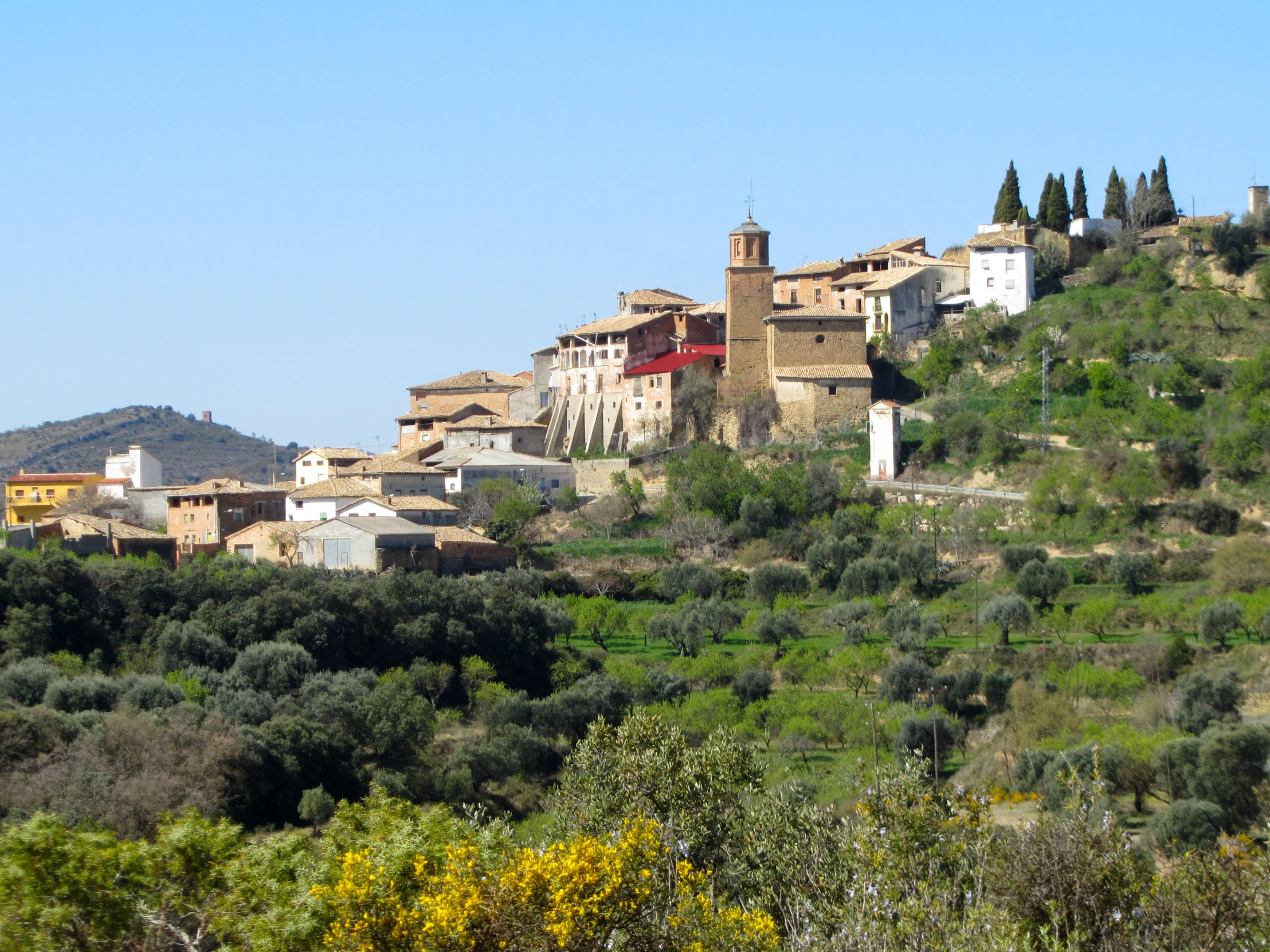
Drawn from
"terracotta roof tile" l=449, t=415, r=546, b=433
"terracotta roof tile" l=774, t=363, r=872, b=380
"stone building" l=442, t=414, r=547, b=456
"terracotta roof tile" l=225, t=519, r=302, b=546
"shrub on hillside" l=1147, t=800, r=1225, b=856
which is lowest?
"shrub on hillside" l=1147, t=800, r=1225, b=856

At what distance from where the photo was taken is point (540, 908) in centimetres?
1031

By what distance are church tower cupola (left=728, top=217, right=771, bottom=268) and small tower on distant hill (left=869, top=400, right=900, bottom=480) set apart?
7.71 metres

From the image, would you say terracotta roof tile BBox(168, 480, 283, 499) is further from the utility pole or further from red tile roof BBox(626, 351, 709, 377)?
the utility pole

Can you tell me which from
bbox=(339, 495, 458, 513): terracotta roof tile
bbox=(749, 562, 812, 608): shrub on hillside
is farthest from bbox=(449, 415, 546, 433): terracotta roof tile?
bbox=(749, 562, 812, 608): shrub on hillside

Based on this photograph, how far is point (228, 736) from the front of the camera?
88.9ft

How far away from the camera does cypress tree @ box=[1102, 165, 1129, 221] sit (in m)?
54.8

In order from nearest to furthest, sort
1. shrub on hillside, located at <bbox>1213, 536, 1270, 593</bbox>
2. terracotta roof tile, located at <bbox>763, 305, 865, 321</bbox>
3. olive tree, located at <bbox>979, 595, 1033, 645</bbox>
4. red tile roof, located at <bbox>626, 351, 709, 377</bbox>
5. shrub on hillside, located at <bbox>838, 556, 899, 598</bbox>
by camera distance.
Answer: shrub on hillside, located at <bbox>1213, 536, 1270, 593</bbox>, olive tree, located at <bbox>979, 595, 1033, 645</bbox>, shrub on hillside, located at <bbox>838, 556, 899, 598</bbox>, terracotta roof tile, located at <bbox>763, 305, 865, 321</bbox>, red tile roof, located at <bbox>626, 351, 709, 377</bbox>

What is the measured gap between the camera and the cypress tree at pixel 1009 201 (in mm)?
55125

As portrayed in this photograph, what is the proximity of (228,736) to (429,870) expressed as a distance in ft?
51.3

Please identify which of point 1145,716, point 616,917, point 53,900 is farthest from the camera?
point 1145,716

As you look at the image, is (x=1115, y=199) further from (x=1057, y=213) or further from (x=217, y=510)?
(x=217, y=510)

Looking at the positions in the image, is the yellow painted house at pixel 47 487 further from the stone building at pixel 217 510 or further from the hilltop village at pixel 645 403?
the stone building at pixel 217 510

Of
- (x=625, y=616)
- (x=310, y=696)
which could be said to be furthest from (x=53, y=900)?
(x=625, y=616)

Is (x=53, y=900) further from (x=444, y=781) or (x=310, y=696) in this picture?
(x=310, y=696)
